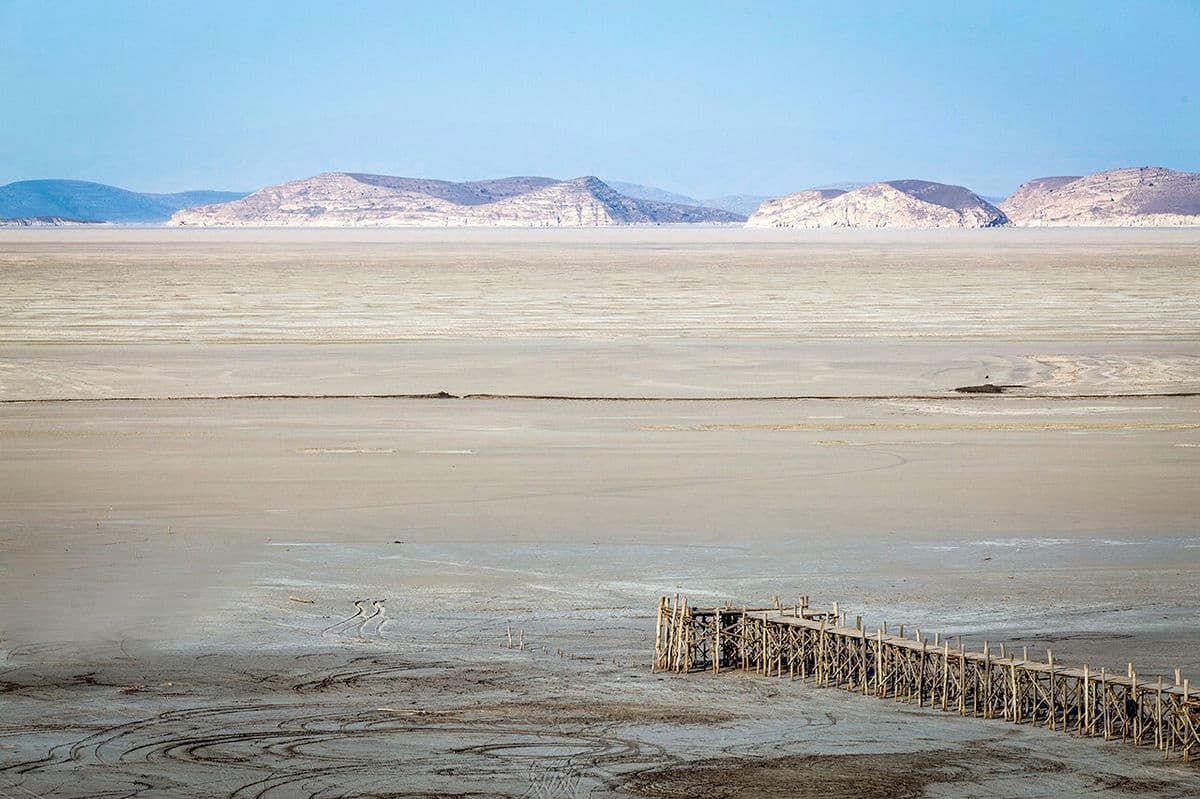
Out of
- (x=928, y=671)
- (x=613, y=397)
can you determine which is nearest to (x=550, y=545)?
(x=928, y=671)

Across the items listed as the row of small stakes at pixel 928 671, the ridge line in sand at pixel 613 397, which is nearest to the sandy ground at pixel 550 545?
the ridge line in sand at pixel 613 397

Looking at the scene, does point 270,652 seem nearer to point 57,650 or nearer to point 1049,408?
point 57,650

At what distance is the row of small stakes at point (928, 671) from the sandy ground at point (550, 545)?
0.85ft

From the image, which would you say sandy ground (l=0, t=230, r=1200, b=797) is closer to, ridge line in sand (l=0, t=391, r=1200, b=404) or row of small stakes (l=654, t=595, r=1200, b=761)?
ridge line in sand (l=0, t=391, r=1200, b=404)

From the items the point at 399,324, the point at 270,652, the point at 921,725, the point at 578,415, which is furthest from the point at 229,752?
the point at 399,324

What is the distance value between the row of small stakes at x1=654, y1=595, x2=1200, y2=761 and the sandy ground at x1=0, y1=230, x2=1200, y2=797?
0.85 feet

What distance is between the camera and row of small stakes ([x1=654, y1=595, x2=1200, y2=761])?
10.5 m

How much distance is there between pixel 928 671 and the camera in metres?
11.8

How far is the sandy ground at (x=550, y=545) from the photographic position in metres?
10.2

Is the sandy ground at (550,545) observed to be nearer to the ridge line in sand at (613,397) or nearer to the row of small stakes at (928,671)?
the ridge line in sand at (613,397)

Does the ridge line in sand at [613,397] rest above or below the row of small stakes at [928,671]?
above

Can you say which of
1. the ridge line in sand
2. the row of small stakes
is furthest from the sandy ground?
the row of small stakes

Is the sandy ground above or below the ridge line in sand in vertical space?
below

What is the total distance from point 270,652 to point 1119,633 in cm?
708
